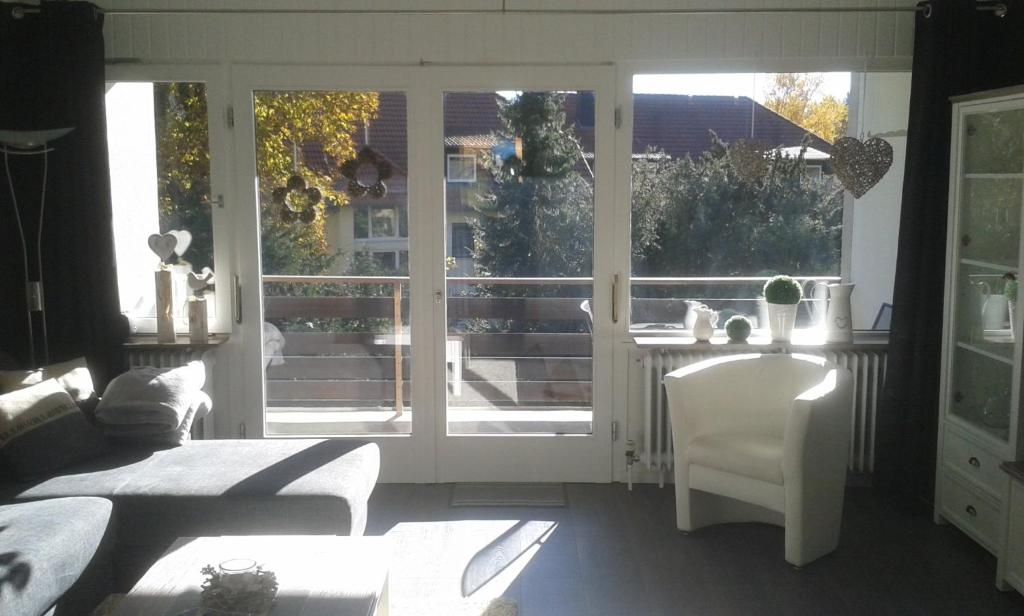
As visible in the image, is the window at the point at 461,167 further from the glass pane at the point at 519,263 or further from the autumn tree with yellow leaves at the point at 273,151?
the autumn tree with yellow leaves at the point at 273,151

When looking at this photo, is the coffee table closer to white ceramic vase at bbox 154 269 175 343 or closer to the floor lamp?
white ceramic vase at bbox 154 269 175 343

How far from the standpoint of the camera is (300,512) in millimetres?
3361

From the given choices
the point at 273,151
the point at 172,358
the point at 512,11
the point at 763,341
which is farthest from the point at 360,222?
the point at 763,341

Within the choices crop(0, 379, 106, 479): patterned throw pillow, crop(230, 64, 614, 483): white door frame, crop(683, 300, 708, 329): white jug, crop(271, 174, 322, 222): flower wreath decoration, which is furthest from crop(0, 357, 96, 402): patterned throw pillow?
crop(683, 300, 708, 329): white jug

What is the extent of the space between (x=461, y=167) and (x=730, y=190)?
136 cm

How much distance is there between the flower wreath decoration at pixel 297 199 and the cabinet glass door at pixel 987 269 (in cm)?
298

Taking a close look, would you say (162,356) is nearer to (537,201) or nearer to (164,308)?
(164,308)

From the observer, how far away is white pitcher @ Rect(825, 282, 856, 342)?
187 inches

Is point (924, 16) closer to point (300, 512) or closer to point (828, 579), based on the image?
point (828, 579)

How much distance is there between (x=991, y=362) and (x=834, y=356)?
846mm

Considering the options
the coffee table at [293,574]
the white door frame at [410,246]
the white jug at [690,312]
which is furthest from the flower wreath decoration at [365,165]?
the coffee table at [293,574]

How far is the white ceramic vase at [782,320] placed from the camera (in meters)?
4.65

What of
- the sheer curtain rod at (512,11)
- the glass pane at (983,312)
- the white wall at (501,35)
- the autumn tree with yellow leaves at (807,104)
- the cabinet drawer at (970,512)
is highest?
the sheer curtain rod at (512,11)

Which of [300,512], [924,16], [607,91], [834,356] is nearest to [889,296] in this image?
[834,356]
